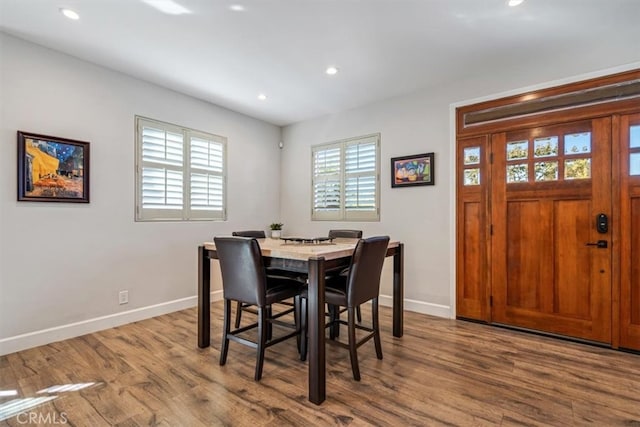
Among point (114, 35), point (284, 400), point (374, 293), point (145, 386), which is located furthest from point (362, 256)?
point (114, 35)

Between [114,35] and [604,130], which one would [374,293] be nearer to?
[604,130]

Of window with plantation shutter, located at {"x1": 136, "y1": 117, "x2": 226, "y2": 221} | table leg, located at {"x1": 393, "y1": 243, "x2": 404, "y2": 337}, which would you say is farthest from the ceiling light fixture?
table leg, located at {"x1": 393, "y1": 243, "x2": 404, "y2": 337}

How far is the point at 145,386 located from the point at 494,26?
3768mm

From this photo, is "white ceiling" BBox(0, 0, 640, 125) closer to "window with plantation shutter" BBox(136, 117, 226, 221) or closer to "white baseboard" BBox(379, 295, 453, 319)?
"window with plantation shutter" BBox(136, 117, 226, 221)

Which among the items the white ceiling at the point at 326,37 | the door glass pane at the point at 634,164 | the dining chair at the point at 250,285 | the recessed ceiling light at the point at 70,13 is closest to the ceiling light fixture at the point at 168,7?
the white ceiling at the point at 326,37

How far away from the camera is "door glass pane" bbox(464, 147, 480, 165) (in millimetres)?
3426

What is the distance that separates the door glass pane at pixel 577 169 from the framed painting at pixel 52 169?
4.62 metres

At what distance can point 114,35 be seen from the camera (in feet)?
8.73

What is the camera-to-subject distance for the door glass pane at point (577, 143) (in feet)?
9.33

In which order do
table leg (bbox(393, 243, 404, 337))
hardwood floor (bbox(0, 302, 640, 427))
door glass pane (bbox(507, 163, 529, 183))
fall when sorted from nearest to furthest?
hardwood floor (bbox(0, 302, 640, 427)) → table leg (bbox(393, 243, 404, 337)) → door glass pane (bbox(507, 163, 529, 183))

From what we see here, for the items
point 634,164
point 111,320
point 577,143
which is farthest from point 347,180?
point 111,320

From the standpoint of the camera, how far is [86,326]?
3.09 m

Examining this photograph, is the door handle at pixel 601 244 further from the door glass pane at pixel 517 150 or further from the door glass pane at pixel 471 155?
the door glass pane at pixel 471 155

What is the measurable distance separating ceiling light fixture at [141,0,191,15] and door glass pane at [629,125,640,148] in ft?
12.2
